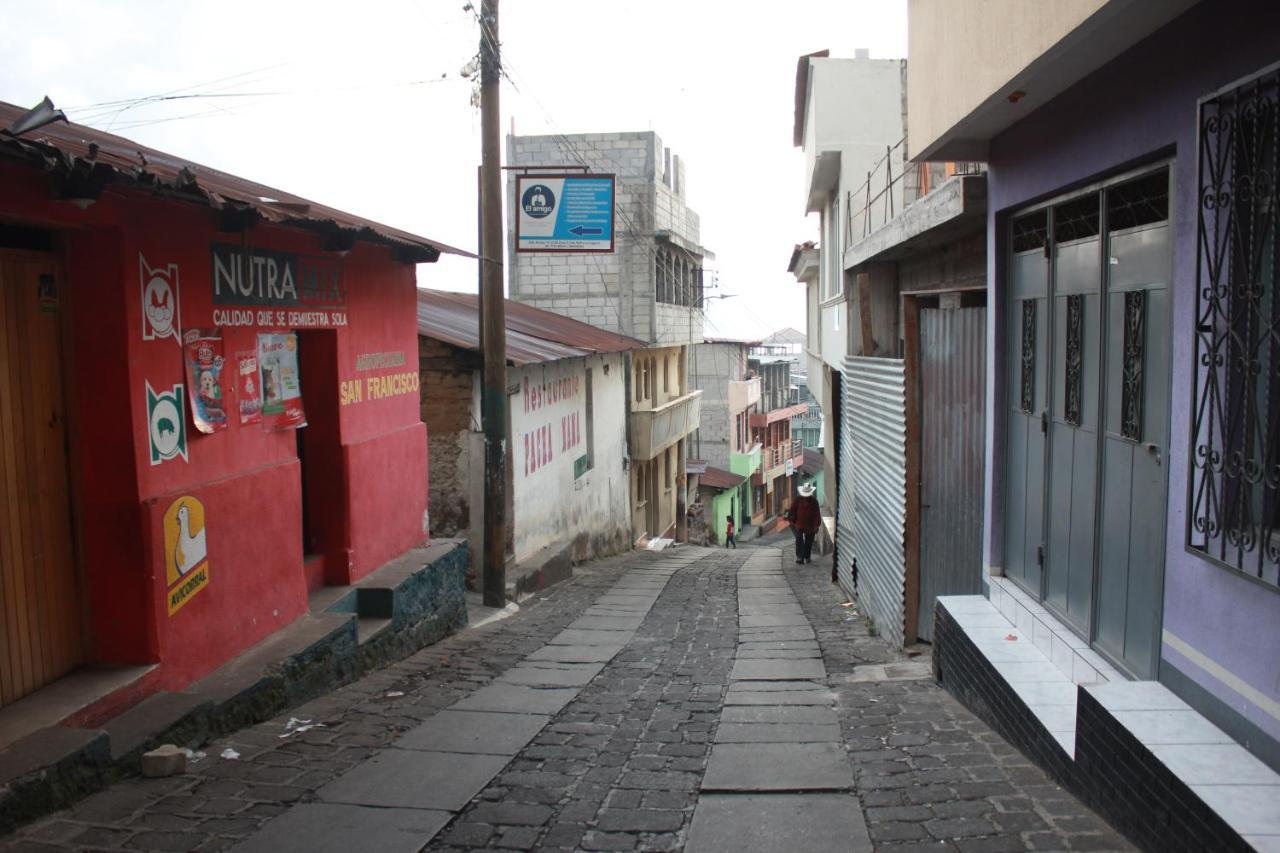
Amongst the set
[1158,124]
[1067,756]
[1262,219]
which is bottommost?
[1067,756]

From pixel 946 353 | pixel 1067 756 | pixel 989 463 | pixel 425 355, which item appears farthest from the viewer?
pixel 425 355

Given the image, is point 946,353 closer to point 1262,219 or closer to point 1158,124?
point 1158,124

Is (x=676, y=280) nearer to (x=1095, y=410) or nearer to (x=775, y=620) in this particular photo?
(x=775, y=620)

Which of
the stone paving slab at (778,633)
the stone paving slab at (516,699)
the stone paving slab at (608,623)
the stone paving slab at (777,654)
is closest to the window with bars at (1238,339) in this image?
the stone paving slab at (516,699)

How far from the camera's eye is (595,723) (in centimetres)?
657

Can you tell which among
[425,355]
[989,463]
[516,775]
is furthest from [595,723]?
[425,355]

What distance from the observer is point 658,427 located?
25.3 meters

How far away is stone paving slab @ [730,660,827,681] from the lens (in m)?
8.14

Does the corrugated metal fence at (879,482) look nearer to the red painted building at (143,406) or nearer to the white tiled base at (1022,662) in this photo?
the white tiled base at (1022,662)

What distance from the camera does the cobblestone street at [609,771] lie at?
173 inches

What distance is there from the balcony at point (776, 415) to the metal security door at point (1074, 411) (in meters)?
42.3

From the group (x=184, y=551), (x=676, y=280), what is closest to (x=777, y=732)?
(x=184, y=551)

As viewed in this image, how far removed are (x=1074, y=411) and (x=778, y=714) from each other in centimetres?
258

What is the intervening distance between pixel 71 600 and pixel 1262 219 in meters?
5.67
